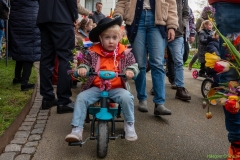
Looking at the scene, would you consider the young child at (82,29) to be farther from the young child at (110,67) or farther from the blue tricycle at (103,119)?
the blue tricycle at (103,119)

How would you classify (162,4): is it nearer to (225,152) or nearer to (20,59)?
(225,152)

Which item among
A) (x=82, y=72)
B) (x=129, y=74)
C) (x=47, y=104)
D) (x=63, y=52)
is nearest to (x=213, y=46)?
(x=63, y=52)

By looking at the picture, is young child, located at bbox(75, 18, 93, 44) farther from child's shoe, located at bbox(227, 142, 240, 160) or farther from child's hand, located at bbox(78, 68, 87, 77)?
child's shoe, located at bbox(227, 142, 240, 160)

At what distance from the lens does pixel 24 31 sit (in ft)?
19.1

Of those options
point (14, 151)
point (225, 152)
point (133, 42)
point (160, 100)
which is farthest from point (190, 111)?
point (14, 151)

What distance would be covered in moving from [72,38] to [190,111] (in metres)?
2.12

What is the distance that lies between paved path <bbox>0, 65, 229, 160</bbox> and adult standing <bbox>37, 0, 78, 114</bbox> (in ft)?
1.15

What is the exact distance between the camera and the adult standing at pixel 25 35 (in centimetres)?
575

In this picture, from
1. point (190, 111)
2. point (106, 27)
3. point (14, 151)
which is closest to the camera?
point (14, 151)

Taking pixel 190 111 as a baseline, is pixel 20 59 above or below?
above

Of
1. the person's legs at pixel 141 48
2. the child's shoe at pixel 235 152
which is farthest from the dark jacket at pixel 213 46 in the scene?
the child's shoe at pixel 235 152

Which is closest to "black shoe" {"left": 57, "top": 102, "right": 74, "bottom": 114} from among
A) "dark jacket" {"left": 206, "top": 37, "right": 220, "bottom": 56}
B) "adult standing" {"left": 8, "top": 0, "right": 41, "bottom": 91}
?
"adult standing" {"left": 8, "top": 0, "right": 41, "bottom": 91}

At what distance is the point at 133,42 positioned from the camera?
4.59m

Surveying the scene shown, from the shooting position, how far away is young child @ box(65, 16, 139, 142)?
336cm
